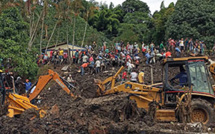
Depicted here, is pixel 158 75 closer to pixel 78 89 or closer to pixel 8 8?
pixel 78 89

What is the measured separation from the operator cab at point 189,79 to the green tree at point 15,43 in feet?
48.9

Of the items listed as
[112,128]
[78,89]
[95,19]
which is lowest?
[112,128]

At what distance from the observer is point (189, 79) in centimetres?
1151

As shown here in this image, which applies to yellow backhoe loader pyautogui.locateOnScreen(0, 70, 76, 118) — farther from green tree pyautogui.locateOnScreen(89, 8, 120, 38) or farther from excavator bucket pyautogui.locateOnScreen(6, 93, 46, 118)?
green tree pyautogui.locateOnScreen(89, 8, 120, 38)

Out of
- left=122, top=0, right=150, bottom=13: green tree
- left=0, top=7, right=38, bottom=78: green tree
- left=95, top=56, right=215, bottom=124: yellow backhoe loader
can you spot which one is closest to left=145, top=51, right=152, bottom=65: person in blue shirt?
left=0, top=7, right=38, bottom=78: green tree

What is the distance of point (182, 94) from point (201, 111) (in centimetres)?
90

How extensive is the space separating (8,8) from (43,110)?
14714mm

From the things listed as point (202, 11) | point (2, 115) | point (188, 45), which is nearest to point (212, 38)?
point (202, 11)

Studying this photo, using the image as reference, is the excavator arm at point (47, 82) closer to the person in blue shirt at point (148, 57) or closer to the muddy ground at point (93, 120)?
the muddy ground at point (93, 120)

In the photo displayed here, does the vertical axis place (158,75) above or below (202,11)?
below

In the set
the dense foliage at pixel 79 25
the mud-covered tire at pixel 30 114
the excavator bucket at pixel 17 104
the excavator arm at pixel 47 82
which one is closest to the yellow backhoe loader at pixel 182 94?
the excavator arm at pixel 47 82

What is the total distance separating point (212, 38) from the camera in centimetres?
3472

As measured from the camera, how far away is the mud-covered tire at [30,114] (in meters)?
12.1

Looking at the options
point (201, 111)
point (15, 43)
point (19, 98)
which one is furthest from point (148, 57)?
point (19, 98)
